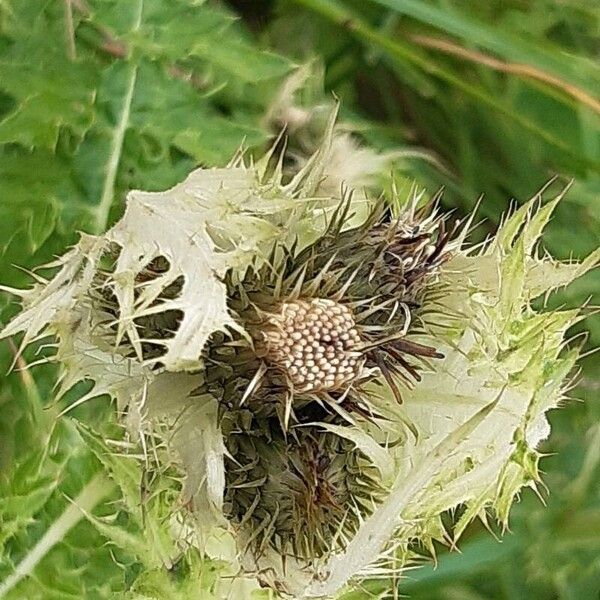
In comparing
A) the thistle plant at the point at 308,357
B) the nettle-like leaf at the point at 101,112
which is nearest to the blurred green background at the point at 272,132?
the nettle-like leaf at the point at 101,112

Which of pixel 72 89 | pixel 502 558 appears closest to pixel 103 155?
pixel 72 89

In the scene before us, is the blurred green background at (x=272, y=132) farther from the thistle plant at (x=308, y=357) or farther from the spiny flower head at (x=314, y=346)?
the spiny flower head at (x=314, y=346)

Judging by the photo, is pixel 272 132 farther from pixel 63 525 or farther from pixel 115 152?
pixel 63 525

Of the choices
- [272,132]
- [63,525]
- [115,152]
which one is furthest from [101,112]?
[63,525]

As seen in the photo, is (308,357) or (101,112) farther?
(101,112)

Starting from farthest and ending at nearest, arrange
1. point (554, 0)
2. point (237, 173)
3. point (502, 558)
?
point (554, 0), point (502, 558), point (237, 173)

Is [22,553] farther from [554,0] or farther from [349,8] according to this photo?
[554,0]

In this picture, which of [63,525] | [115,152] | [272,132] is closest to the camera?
[63,525]
